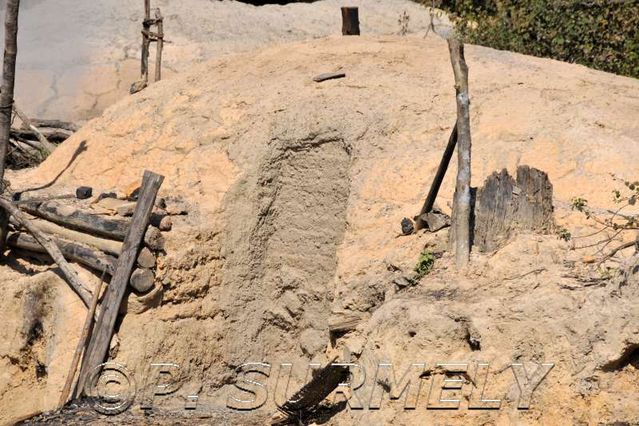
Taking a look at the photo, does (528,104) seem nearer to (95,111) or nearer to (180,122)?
(180,122)

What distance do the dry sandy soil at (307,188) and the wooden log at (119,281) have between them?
0.62 feet

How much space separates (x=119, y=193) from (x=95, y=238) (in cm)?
92

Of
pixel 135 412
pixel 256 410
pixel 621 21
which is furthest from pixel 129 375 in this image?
pixel 621 21

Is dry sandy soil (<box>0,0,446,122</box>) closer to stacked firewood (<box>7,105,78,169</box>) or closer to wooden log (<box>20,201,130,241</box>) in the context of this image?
stacked firewood (<box>7,105,78,169</box>)

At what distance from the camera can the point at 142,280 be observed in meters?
9.02

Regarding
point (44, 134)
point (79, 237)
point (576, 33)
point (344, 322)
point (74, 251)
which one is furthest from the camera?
point (44, 134)

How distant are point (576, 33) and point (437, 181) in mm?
5587

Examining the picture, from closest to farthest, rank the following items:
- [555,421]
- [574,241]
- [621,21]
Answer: [555,421], [574,241], [621,21]

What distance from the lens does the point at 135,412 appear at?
8812 mm

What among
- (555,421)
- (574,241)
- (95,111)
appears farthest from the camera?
(95,111)

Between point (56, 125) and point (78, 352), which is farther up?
point (56, 125)

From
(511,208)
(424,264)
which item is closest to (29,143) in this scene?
(424,264)

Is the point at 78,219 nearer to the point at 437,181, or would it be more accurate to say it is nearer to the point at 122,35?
the point at 437,181

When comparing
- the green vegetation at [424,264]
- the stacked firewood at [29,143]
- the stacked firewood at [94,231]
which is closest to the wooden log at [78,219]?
the stacked firewood at [94,231]
